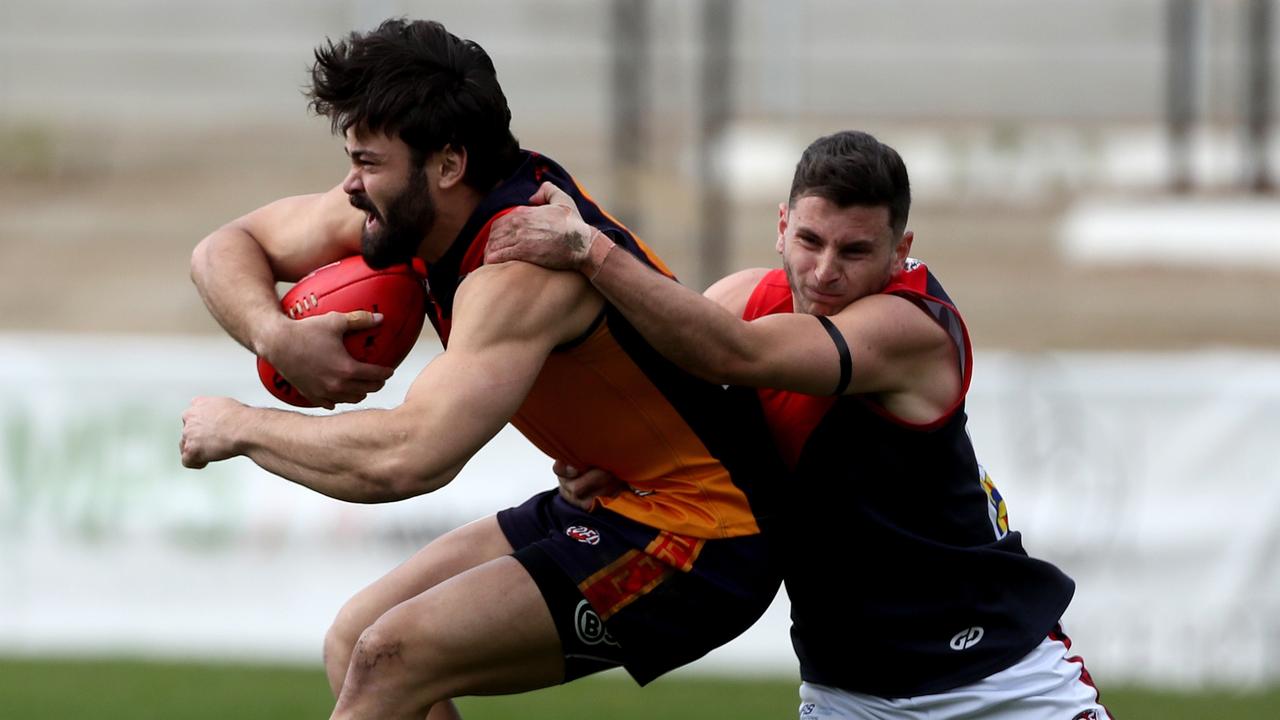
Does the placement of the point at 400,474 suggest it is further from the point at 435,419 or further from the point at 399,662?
the point at 399,662

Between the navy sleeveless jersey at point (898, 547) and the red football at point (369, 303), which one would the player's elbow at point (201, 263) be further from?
the navy sleeveless jersey at point (898, 547)

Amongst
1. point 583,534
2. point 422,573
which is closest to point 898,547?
point 583,534

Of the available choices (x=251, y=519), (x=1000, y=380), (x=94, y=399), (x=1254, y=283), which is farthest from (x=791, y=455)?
(x=1254, y=283)

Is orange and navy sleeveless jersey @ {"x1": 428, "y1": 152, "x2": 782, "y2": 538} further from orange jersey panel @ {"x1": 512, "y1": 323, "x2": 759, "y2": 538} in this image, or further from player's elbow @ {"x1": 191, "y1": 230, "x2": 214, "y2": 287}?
player's elbow @ {"x1": 191, "y1": 230, "x2": 214, "y2": 287}

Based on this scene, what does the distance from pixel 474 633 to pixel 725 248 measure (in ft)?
31.6

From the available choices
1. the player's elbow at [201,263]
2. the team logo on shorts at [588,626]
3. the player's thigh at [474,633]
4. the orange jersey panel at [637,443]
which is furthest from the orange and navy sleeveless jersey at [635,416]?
the player's elbow at [201,263]

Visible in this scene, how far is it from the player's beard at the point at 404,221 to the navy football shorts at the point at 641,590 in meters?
0.81

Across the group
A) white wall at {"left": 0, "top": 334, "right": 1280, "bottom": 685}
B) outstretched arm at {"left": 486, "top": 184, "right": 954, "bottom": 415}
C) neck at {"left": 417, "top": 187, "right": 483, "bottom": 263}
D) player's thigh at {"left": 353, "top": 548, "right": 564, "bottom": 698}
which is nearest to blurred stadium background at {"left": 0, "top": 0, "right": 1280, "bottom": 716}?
white wall at {"left": 0, "top": 334, "right": 1280, "bottom": 685}

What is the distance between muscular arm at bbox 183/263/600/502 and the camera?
148 inches

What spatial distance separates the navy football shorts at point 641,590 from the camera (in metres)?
4.12

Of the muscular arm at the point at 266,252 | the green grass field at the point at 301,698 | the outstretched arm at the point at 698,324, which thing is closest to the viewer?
the outstretched arm at the point at 698,324

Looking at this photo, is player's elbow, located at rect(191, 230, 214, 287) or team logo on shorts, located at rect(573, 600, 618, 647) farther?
player's elbow, located at rect(191, 230, 214, 287)

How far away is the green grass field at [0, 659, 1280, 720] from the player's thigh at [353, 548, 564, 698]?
14.6 ft

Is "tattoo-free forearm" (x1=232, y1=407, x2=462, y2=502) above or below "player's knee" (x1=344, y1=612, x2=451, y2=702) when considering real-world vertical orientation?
above
